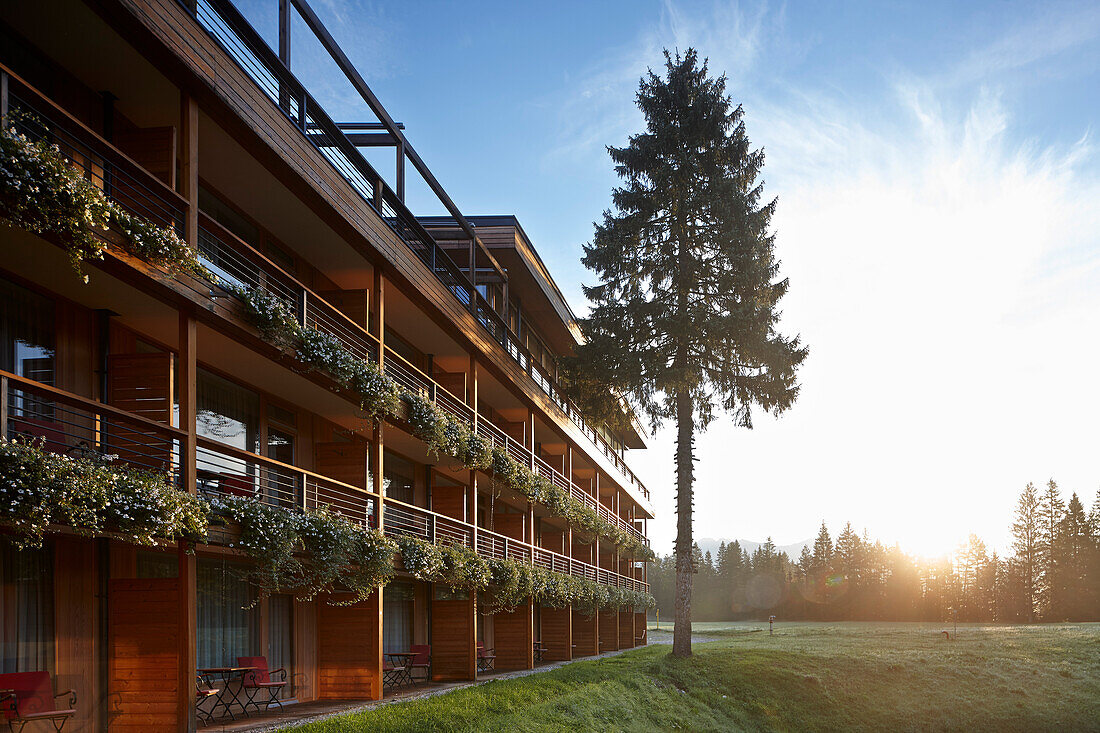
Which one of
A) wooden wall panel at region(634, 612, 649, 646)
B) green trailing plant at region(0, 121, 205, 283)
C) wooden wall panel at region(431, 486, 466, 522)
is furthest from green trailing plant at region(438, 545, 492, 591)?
wooden wall panel at region(634, 612, 649, 646)

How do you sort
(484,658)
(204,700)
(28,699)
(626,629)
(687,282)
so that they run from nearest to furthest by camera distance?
(28,699) < (204,700) < (484,658) < (687,282) < (626,629)

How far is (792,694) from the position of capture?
26.2 metres

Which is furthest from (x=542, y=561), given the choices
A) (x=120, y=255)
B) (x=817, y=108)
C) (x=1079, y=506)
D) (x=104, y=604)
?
(x=1079, y=506)

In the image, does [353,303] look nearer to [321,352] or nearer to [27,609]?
[321,352]

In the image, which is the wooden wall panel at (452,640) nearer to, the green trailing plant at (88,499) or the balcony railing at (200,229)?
the balcony railing at (200,229)

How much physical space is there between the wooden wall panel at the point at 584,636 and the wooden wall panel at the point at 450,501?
1329cm

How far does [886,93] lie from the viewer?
678 inches

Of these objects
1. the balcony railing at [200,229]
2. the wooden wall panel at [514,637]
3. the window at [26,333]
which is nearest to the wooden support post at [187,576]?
the balcony railing at [200,229]

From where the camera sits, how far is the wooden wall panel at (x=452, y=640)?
834 inches

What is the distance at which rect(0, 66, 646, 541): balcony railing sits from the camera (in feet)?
32.2

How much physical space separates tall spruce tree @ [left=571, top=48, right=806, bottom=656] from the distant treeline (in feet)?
133

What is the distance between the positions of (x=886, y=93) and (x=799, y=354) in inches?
473

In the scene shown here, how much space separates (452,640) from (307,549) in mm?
8928

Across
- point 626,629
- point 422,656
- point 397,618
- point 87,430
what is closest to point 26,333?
point 87,430
